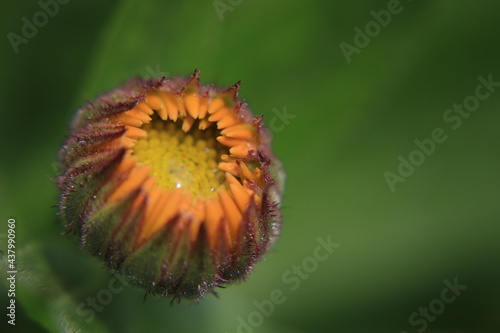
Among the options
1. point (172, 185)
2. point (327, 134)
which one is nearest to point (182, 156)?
point (172, 185)

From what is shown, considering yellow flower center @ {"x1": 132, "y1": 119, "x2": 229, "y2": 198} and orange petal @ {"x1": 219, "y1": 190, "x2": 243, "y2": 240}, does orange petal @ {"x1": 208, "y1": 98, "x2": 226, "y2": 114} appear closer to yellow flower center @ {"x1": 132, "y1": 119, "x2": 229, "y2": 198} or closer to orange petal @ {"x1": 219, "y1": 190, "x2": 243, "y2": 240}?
yellow flower center @ {"x1": 132, "y1": 119, "x2": 229, "y2": 198}

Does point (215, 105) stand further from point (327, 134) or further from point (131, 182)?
point (327, 134)

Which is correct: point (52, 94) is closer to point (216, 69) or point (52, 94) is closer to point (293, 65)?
point (216, 69)

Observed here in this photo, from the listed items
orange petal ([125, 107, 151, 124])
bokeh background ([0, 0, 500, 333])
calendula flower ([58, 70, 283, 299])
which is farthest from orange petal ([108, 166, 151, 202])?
bokeh background ([0, 0, 500, 333])

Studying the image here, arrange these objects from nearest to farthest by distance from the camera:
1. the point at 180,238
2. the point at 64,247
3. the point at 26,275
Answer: the point at 180,238, the point at 26,275, the point at 64,247

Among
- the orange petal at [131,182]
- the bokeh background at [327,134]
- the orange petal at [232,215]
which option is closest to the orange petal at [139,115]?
the orange petal at [131,182]

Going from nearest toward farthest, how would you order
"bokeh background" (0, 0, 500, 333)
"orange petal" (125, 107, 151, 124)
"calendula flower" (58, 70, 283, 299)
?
1. "calendula flower" (58, 70, 283, 299)
2. "orange petal" (125, 107, 151, 124)
3. "bokeh background" (0, 0, 500, 333)

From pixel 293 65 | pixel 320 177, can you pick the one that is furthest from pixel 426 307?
pixel 293 65
